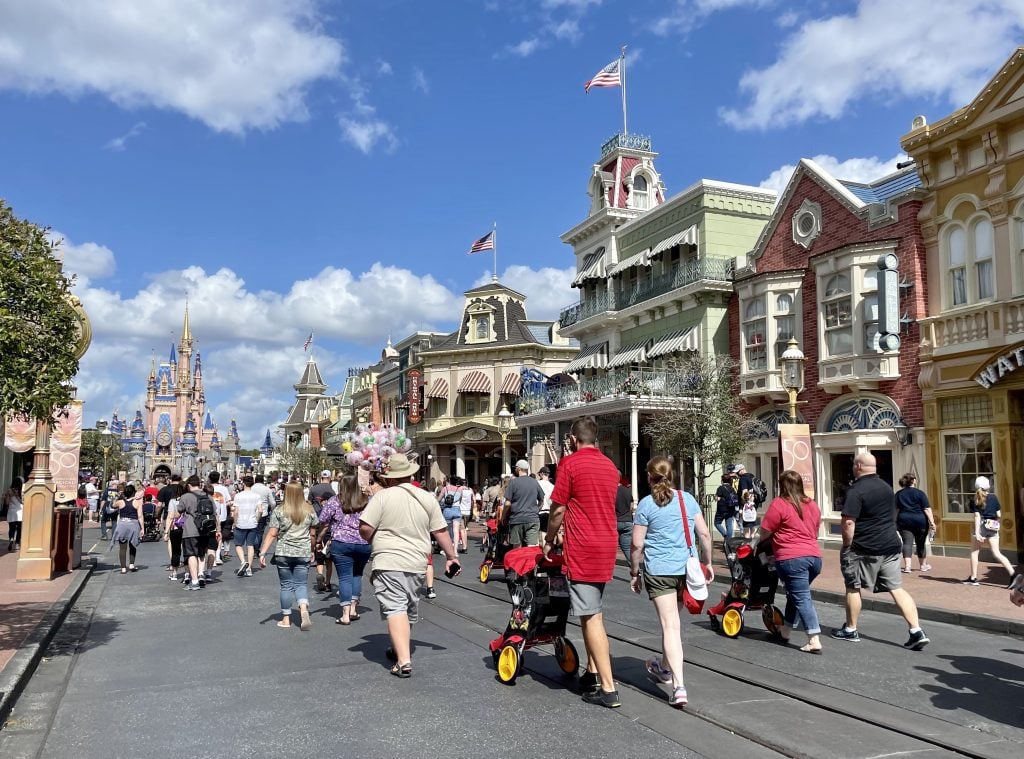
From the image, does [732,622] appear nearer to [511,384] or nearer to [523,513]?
[523,513]

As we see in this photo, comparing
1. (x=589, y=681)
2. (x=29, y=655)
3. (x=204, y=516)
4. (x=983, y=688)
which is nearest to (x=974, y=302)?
(x=983, y=688)

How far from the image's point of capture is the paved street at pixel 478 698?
5441mm

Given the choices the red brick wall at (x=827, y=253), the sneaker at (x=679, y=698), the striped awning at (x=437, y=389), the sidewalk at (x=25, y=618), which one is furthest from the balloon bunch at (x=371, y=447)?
the striped awning at (x=437, y=389)

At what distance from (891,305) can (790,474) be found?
12.4 m

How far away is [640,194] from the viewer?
32594 millimetres

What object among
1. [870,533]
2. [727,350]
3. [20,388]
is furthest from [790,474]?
[727,350]

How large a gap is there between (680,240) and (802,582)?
19396 mm

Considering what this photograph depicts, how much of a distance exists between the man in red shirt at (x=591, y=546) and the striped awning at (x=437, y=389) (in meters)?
40.6

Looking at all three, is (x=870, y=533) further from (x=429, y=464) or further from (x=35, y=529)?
(x=429, y=464)

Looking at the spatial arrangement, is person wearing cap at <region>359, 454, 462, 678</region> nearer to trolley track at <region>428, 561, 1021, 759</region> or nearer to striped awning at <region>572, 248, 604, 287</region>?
trolley track at <region>428, 561, 1021, 759</region>

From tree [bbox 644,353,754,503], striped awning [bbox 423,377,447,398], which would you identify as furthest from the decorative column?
striped awning [bbox 423,377,447,398]

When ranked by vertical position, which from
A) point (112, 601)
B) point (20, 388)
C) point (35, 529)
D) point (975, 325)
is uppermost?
point (975, 325)

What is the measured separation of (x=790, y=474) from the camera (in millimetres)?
8531

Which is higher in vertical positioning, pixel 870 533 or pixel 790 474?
pixel 790 474
